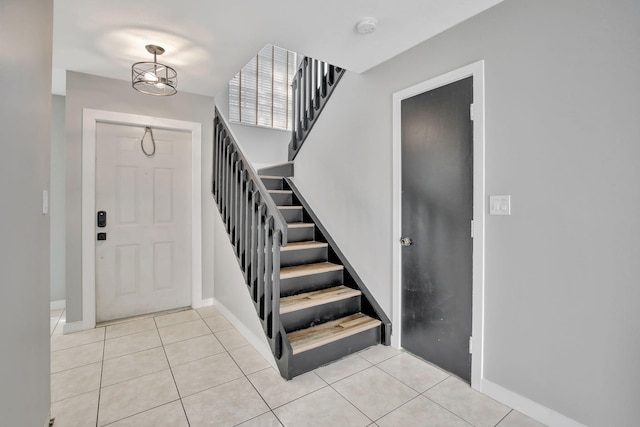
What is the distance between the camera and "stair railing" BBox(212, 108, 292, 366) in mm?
2127

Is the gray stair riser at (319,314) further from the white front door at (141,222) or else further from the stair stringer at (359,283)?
the white front door at (141,222)

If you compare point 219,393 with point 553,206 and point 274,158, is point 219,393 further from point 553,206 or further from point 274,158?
point 274,158

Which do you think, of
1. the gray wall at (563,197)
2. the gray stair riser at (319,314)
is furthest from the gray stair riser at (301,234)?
the gray wall at (563,197)

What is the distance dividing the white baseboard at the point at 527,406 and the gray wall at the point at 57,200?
A: 431cm

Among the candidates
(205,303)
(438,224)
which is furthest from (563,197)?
(205,303)

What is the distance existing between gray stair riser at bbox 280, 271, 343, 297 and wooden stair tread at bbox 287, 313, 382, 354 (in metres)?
0.35

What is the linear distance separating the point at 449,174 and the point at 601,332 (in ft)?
3.78

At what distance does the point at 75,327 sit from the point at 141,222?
1.13 metres

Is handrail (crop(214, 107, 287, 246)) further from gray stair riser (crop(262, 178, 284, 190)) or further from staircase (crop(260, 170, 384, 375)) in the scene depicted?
gray stair riser (crop(262, 178, 284, 190))

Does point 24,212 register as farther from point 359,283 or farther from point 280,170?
point 280,170

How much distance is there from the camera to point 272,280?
7.05 ft

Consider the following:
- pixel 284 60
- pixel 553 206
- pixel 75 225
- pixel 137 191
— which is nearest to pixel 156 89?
pixel 137 191

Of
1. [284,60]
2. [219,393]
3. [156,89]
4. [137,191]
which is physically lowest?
[219,393]

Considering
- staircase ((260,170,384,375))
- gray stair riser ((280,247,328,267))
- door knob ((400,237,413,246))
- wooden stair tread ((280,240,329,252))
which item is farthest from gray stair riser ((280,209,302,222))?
door knob ((400,237,413,246))
